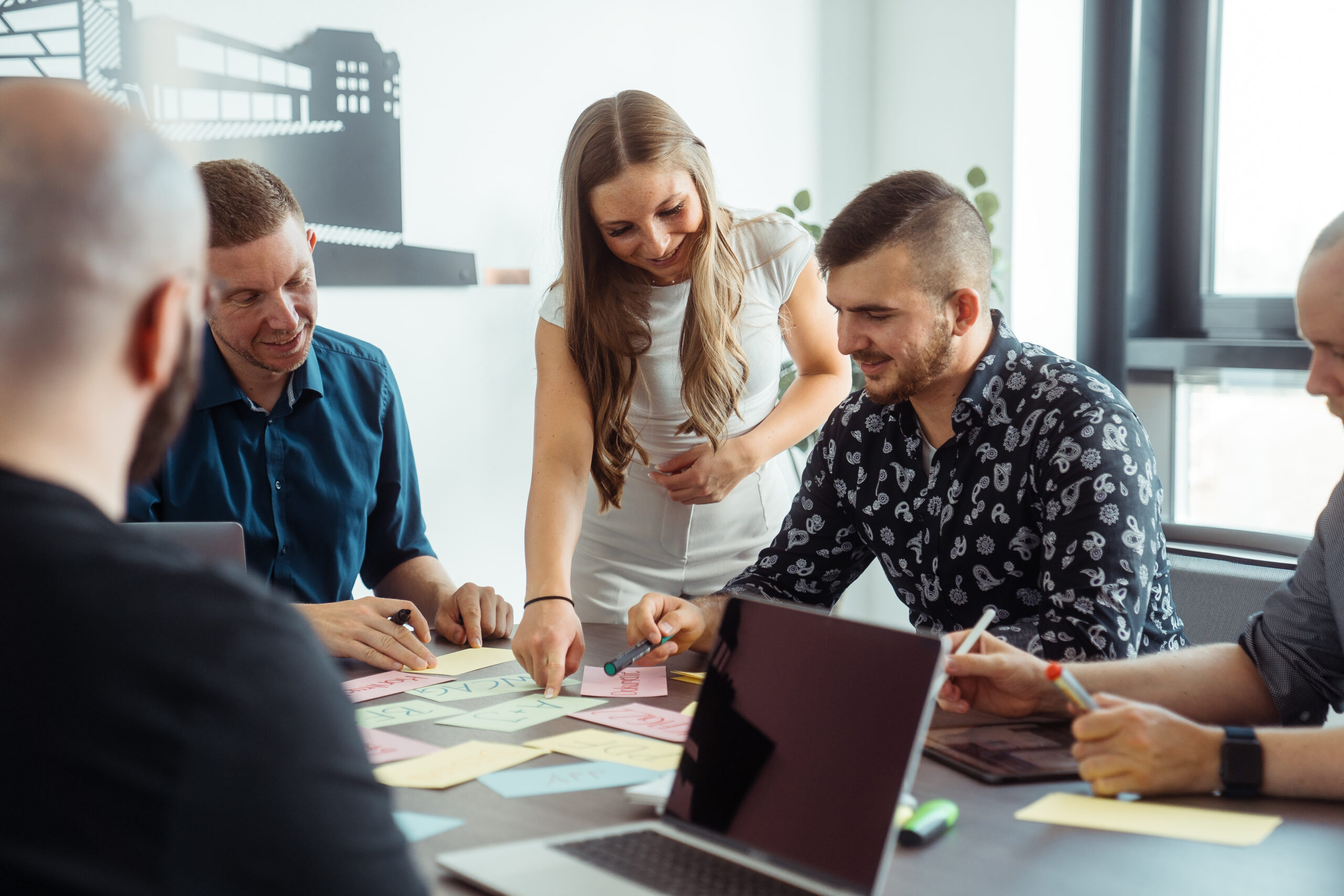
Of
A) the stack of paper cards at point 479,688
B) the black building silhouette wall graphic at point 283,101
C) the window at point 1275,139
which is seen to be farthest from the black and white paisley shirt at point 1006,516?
the window at point 1275,139

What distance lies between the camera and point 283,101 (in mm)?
2443

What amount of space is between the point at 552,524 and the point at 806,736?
3.07 ft

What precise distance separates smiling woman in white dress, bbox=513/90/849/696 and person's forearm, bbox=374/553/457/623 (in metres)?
0.23

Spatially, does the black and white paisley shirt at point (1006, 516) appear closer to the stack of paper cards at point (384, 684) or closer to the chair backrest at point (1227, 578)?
the chair backrest at point (1227, 578)

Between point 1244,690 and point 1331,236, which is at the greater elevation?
point 1331,236

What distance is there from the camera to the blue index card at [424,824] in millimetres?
989

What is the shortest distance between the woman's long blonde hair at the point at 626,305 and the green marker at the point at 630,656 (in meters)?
0.47

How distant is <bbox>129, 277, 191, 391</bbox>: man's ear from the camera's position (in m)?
0.63

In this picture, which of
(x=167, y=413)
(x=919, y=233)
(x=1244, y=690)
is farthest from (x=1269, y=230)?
(x=167, y=413)

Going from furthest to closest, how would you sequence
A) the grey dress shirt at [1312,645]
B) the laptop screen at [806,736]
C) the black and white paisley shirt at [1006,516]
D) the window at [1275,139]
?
the window at [1275,139]
the black and white paisley shirt at [1006,516]
the grey dress shirt at [1312,645]
the laptop screen at [806,736]

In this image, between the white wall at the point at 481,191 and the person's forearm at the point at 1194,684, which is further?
the white wall at the point at 481,191

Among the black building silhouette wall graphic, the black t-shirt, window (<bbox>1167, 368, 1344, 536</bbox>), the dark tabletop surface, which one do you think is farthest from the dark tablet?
window (<bbox>1167, 368, 1344, 536</bbox>)

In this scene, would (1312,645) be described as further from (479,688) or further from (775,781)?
(479,688)

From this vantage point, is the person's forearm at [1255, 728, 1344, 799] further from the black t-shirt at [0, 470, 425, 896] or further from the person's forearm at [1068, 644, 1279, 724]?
the black t-shirt at [0, 470, 425, 896]
